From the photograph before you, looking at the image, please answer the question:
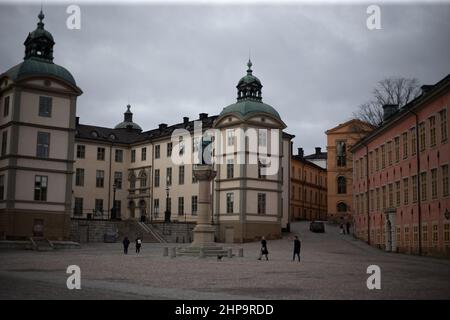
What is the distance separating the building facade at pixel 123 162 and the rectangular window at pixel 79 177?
0.39ft

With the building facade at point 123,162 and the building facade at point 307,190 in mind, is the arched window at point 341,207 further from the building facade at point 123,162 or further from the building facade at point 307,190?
the building facade at point 123,162

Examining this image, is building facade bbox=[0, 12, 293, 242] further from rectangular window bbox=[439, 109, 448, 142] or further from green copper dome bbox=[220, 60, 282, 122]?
rectangular window bbox=[439, 109, 448, 142]

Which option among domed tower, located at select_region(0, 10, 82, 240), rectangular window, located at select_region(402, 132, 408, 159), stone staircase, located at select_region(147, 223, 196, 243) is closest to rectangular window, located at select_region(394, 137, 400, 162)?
rectangular window, located at select_region(402, 132, 408, 159)

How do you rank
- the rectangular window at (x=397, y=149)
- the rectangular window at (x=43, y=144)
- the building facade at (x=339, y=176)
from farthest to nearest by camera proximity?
the building facade at (x=339, y=176)
the rectangular window at (x=43, y=144)
the rectangular window at (x=397, y=149)

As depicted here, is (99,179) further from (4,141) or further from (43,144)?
(4,141)

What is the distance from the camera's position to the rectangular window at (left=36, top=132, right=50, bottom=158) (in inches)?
2050

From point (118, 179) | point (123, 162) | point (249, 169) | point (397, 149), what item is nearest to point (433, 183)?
point (397, 149)

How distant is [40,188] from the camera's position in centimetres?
5169

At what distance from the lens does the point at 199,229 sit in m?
40.8

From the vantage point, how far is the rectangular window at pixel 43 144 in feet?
171

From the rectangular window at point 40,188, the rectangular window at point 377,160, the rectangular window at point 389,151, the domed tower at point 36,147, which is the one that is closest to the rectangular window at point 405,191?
the rectangular window at point 389,151

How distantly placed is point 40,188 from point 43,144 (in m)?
3.72

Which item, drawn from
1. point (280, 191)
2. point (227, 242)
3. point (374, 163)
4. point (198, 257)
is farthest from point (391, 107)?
point (198, 257)
